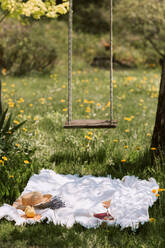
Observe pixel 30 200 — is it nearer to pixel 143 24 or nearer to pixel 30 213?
pixel 30 213

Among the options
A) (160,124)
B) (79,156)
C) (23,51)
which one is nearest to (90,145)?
(79,156)

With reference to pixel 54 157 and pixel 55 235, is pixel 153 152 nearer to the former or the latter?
pixel 54 157

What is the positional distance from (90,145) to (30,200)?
1467 mm

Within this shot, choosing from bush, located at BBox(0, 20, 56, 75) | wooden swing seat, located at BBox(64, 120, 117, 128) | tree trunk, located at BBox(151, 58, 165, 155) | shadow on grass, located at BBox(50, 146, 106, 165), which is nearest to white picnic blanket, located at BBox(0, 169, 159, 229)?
shadow on grass, located at BBox(50, 146, 106, 165)

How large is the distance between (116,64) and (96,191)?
389 inches

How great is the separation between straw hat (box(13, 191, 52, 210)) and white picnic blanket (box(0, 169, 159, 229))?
0.31ft

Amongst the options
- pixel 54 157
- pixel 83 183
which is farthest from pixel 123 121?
pixel 83 183

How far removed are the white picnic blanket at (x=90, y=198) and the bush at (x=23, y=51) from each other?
7053 millimetres

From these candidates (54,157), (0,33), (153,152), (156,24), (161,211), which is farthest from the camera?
(156,24)

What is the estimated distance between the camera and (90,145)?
4445 mm

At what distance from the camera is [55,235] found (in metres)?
2.73

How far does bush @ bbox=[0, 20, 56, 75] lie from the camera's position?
1027 cm

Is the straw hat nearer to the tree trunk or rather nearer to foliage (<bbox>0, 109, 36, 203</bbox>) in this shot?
foliage (<bbox>0, 109, 36, 203</bbox>)

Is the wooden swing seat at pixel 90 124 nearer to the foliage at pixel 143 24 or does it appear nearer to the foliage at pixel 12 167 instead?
the foliage at pixel 12 167
